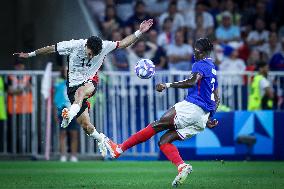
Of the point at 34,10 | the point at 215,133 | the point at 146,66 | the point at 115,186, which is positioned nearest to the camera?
the point at 115,186

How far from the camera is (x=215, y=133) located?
2367 cm

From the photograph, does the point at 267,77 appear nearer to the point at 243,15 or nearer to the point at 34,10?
the point at 243,15

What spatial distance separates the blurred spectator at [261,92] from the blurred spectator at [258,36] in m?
2.36

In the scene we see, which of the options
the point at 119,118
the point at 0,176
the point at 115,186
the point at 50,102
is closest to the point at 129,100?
the point at 119,118

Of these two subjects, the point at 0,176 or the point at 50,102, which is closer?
the point at 0,176

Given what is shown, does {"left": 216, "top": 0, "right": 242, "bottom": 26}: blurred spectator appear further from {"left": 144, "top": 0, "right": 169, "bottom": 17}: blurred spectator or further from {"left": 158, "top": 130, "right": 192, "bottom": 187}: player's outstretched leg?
{"left": 158, "top": 130, "right": 192, "bottom": 187}: player's outstretched leg

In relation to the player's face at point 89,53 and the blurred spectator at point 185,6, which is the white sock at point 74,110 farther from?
the blurred spectator at point 185,6

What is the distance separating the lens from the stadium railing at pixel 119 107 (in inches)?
953

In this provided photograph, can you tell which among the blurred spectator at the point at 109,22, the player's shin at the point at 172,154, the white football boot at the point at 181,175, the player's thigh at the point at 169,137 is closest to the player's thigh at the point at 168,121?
the player's thigh at the point at 169,137

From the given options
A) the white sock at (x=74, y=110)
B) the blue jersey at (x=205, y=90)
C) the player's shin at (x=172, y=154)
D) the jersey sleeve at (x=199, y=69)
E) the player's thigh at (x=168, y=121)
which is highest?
the jersey sleeve at (x=199, y=69)

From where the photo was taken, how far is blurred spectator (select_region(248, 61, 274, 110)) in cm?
2369

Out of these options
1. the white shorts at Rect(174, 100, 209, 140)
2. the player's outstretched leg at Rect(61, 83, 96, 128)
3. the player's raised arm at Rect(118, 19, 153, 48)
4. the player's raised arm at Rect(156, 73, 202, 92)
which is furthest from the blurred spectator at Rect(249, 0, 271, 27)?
the player's raised arm at Rect(156, 73, 202, 92)

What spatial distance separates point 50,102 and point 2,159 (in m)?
1.94

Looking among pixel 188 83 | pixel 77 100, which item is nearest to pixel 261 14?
pixel 77 100
